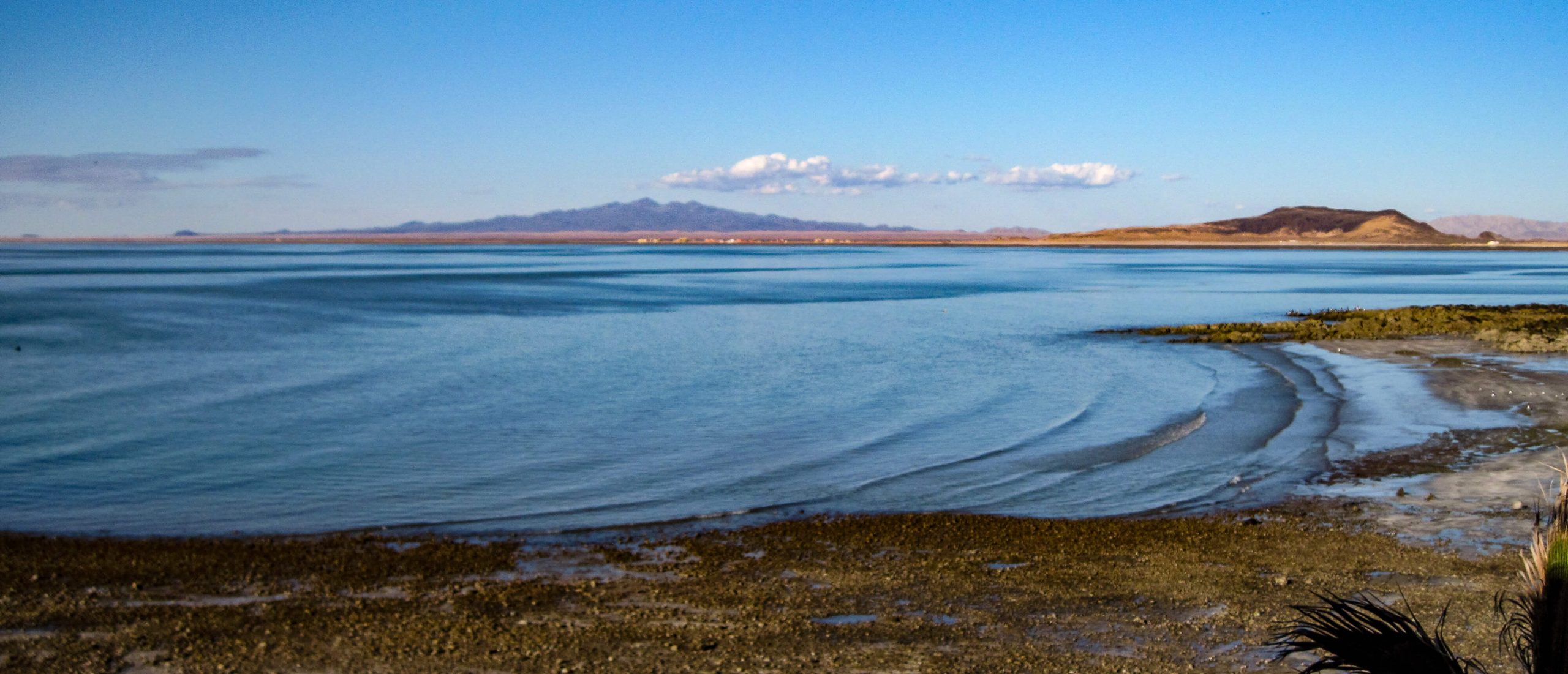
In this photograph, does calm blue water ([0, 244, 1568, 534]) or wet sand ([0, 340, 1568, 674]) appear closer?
wet sand ([0, 340, 1568, 674])

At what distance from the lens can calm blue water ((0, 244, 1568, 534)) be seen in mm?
12523

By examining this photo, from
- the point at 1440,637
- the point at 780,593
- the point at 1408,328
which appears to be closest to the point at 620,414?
the point at 780,593

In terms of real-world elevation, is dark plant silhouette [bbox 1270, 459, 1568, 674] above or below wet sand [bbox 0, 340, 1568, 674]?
above

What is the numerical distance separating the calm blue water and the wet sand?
1.12 m

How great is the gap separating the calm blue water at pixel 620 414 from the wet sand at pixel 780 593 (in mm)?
1119

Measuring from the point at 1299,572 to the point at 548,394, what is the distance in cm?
1483

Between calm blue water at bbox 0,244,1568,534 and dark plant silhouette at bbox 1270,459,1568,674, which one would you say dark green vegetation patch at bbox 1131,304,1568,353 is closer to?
calm blue water at bbox 0,244,1568,534

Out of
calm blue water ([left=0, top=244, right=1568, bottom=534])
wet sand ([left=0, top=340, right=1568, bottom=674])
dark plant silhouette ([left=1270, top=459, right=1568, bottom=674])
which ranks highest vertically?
dark plant silhouette ([left=1270, top=459, right=1568, bottom=674])

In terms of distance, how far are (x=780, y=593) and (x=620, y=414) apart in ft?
34.5

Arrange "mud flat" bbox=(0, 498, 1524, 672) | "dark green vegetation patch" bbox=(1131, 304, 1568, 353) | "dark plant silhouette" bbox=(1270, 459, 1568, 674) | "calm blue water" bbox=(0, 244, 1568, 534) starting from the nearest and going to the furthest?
"dark plant silhouette" bbox=(1270, 459, 1568, 674)
"mud flat" bbox=(0, 498, 1524, 672)
"calm blue water" bbox=(0, 244, 1568, 534)
"dark green vegetation patch" bbox=(1131, 304, 1568, 353)

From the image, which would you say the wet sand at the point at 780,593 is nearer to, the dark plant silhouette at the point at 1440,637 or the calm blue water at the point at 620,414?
the calm blue water at the point at 620,414

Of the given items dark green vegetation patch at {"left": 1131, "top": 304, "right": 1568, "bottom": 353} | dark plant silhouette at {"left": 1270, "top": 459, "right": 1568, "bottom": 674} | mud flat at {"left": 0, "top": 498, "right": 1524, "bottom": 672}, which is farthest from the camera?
dark green vegetation patch at {"left": 1131, "top": 304, "right": 1568, "bottom": 353}

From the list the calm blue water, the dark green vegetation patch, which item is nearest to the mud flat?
the calm blue water

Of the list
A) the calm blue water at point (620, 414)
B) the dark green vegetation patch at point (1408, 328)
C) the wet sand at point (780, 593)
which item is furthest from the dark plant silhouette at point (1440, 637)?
the dark green vegetation patch at point (1408, 328)
